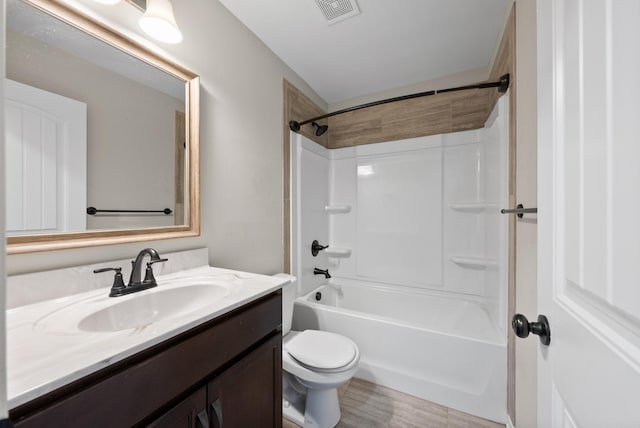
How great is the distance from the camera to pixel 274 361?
0.97 metres

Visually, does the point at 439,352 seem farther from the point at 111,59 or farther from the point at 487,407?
the point at 111,59

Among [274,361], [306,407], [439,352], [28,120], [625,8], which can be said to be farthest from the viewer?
[439,352]

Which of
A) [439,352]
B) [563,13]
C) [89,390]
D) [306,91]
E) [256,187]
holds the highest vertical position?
[306,91]

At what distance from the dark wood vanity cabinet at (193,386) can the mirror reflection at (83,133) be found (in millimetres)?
629

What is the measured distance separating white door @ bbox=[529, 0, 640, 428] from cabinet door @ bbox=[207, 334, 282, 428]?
835mm

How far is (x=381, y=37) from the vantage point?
5.48 ft

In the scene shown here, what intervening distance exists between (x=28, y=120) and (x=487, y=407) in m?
2.50

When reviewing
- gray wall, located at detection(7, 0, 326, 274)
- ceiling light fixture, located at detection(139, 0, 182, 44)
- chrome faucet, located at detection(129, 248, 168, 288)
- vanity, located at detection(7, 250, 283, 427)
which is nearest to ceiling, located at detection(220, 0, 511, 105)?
gray wall, located at detection(7, 0, 326, 274)

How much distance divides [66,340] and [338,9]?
1.89 m

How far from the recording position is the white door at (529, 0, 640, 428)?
1.05 ft

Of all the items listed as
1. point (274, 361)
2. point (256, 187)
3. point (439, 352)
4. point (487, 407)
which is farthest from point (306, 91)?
point (487, 407)

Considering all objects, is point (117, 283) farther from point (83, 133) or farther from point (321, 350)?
point (321, 350)

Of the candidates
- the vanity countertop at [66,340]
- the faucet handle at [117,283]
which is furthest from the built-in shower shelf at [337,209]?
the faucet handle at [117,283]

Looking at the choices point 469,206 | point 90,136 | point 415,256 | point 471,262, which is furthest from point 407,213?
point 90,136
